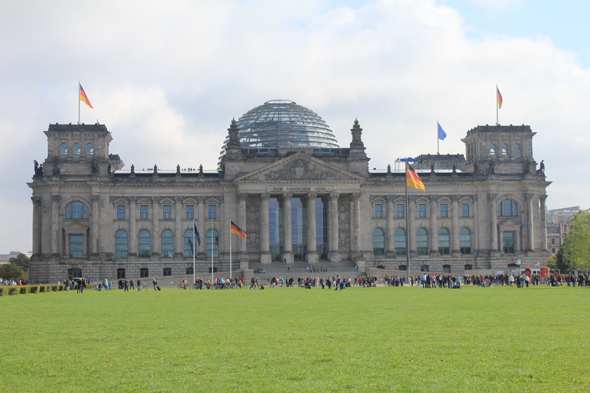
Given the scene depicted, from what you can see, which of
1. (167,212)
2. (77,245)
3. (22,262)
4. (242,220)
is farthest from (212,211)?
(22,262)

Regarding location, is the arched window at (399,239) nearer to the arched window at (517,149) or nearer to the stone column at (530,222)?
the stone column at (530,222)

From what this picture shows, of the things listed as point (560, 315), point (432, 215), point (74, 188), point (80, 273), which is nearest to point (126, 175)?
point (74, 188)

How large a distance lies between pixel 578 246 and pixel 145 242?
62.0m

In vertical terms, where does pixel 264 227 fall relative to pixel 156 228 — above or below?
below

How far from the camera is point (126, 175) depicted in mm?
109500

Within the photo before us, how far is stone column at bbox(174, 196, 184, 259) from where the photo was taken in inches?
4247

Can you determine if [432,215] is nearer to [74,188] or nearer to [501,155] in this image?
[501,155]

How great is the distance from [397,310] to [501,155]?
8195 centimetres

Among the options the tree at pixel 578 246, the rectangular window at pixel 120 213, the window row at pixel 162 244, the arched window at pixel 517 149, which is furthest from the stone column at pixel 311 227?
the tree at pixel 578 246

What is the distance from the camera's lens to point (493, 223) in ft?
364

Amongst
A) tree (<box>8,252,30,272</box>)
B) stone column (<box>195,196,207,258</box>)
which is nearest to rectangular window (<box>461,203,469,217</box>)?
stone column (<box>195,196,207,258</box>)

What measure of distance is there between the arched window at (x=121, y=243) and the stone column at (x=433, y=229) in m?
45.0

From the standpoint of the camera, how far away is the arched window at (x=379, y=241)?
365 ft

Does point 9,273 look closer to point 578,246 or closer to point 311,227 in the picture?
point 311,227
